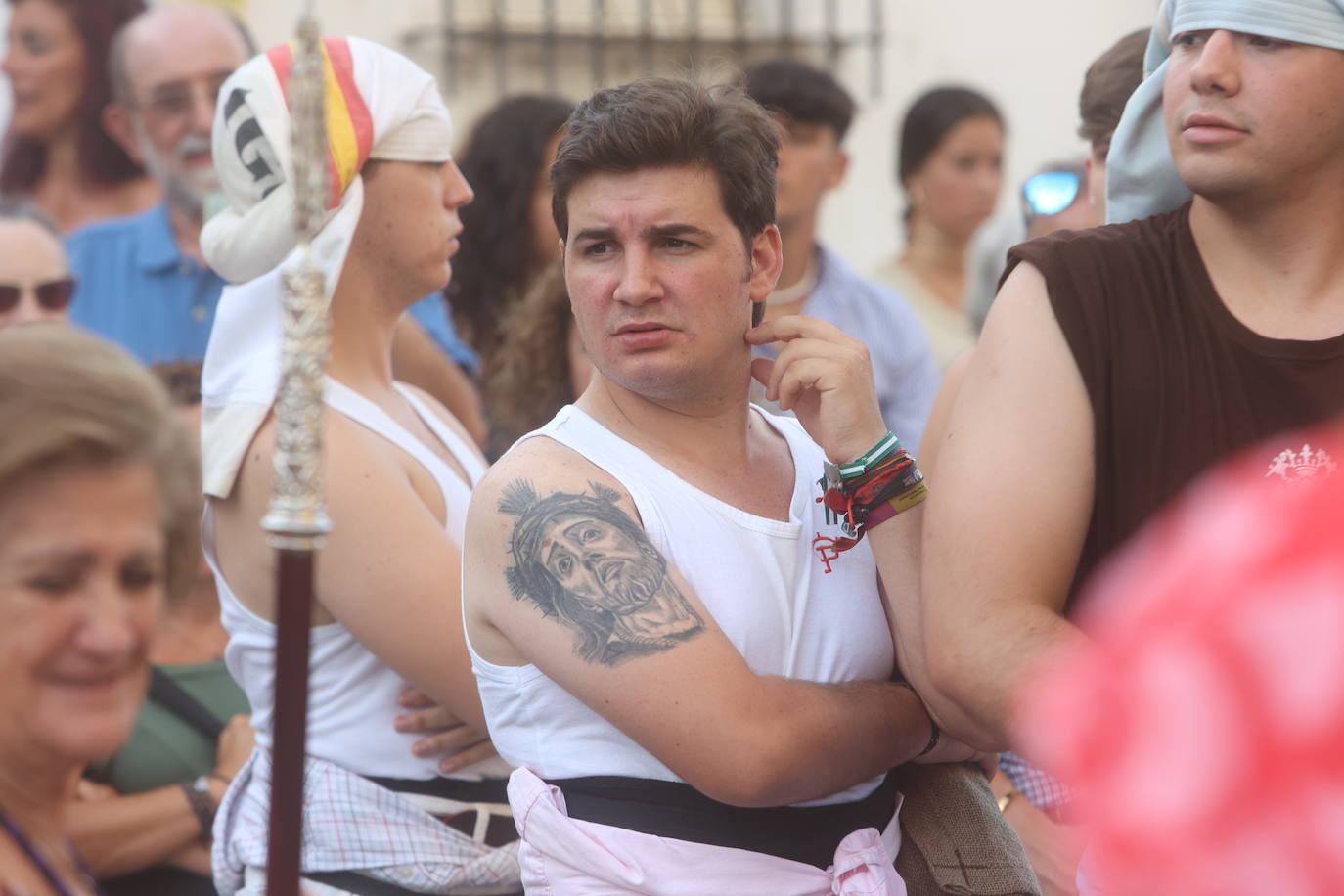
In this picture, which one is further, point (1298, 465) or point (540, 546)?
point (540, 546)

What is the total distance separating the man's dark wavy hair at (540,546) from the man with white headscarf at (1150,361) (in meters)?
0.42

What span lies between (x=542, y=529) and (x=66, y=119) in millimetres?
3772

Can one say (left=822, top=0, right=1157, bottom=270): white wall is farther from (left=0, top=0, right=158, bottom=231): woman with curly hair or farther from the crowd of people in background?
the crowd of people in background

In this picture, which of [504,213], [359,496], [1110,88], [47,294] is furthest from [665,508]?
[504,213]

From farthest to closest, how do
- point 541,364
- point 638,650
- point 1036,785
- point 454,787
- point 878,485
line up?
point 541,364
point 1036,785
point 454,787
point 878,485
point 638,650

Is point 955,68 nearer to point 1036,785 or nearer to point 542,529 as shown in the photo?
point 1036,785

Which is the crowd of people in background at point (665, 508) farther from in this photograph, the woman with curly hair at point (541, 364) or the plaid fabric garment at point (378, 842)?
the woman with curly hair at point (541, 364)

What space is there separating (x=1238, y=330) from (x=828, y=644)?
701mm

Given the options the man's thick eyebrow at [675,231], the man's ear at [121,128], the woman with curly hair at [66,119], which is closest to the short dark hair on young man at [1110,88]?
the man's thick eyebrow at [675,231]

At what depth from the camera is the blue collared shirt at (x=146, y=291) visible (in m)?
4.44

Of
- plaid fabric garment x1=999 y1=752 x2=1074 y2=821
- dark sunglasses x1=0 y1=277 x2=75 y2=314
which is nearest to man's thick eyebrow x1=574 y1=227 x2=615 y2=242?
plaid fabric garment x1=999 y1=752 x2=1074 y2=821

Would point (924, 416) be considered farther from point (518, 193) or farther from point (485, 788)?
point (485, 788)

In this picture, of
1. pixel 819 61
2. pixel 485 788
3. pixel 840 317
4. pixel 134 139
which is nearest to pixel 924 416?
pixel 840 317

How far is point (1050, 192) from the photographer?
4.00 meters
